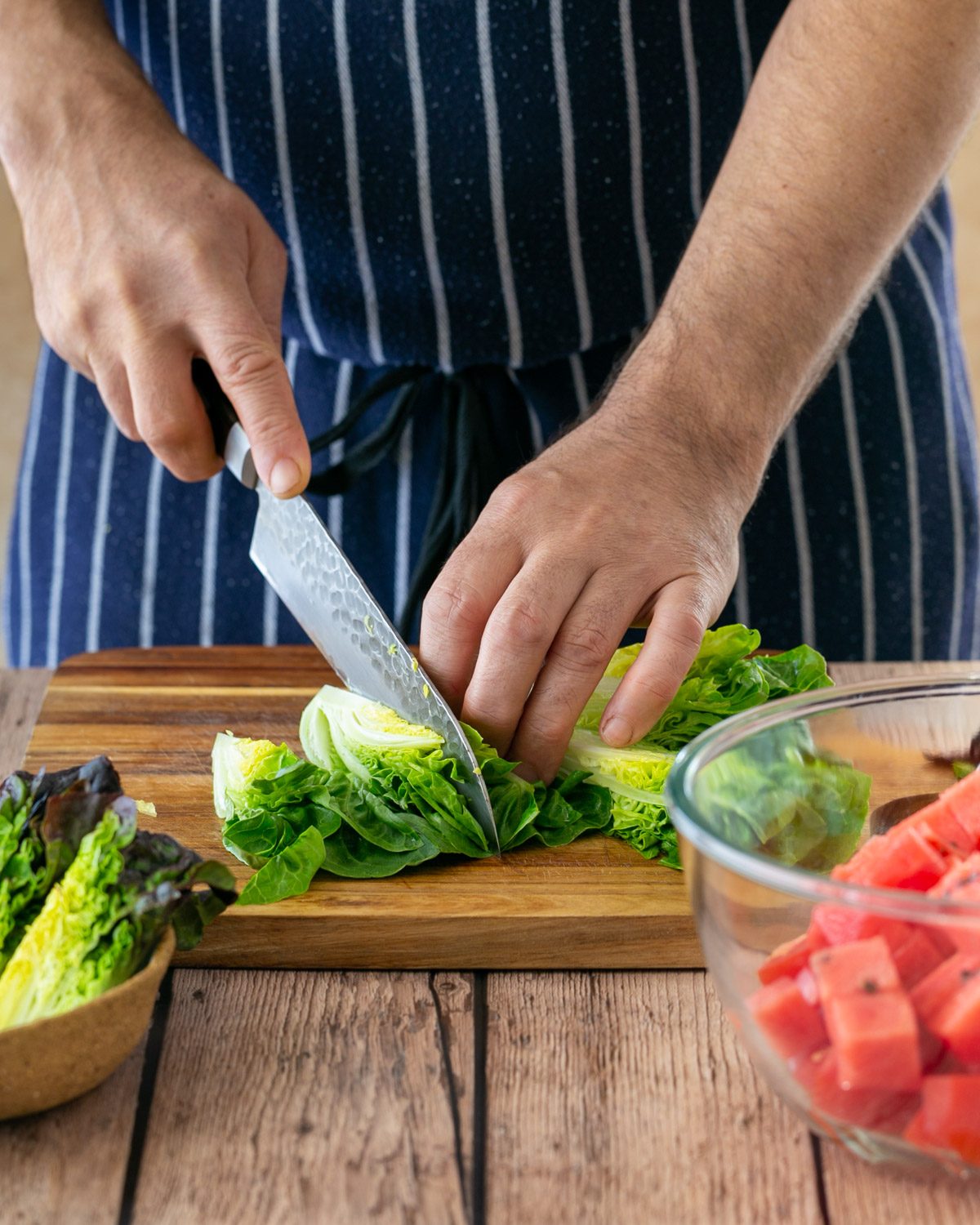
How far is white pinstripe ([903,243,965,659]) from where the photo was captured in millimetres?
2352

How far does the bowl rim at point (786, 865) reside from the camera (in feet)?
2.95

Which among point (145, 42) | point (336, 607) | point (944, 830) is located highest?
point (145, 42)

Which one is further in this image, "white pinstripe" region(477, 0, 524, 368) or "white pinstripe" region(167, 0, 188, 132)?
"white pinstripe" region(167, 0, 188, 132)

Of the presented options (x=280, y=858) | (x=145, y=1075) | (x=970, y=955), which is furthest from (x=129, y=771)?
(x=970, y=955)

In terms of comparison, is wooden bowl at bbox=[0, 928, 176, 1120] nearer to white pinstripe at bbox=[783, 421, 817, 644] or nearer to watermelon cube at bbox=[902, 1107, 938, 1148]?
watermelon cube at bbox=[902, 1107, 938, 1148]

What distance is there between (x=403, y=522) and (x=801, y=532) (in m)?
0.68

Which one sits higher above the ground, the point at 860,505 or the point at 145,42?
the point at 145,42

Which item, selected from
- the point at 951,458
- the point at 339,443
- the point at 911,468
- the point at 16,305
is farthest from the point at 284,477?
the point at 16,305

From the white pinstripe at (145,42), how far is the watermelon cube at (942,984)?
1839 mm

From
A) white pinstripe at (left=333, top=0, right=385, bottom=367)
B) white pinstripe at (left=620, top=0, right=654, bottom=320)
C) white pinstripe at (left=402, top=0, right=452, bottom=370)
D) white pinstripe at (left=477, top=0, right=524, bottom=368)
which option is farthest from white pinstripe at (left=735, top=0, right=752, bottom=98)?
white pinstripe at (left=333, top=0, right=385, bottom=367)

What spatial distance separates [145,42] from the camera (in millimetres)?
2209

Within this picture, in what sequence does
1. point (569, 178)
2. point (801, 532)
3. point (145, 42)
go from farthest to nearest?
point (801, 532), point (145, 42), point (569, 178)

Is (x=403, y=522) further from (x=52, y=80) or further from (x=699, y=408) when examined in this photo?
(x=52, y=80)

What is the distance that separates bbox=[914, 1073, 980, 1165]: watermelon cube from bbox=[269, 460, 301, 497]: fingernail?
107 cm
